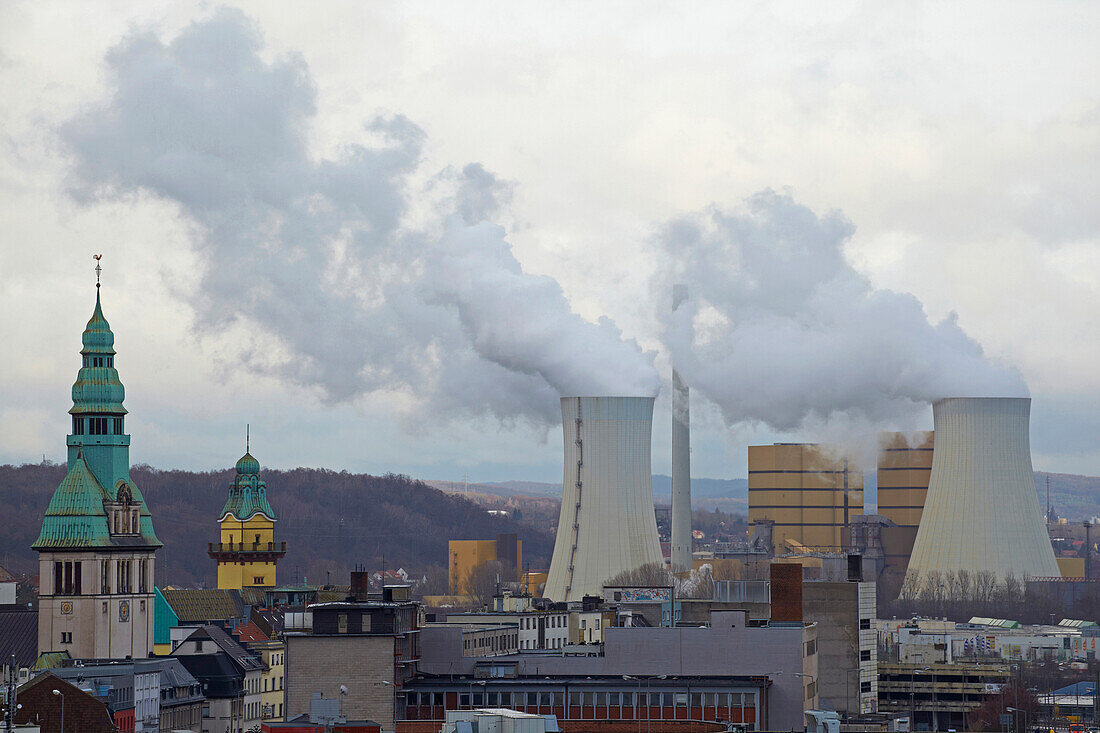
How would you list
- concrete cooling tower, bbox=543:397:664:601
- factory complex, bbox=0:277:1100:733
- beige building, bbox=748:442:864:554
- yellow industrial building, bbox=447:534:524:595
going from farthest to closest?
1. yellow industrial building, bbox=447:534:524:595
2. beige building, bbox=748:442:864:554
3. concrete cooling tower, bbox=543:397:664:601
4. factory complex, bbox=0:277:1100:733

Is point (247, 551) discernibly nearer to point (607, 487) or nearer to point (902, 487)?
point (607, 487)

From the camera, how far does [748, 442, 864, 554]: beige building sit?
155250 mm

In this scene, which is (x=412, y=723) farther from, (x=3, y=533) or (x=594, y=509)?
(x=3, y=533)

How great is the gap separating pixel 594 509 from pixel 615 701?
1914 inches

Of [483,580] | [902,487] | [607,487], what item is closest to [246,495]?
[607,487]

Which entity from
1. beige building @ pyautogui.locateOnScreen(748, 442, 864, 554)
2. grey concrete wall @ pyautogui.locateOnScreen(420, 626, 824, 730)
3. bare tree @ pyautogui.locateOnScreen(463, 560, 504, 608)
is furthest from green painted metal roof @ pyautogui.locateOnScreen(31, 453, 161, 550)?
beige building @ pyautogui.locateOnScreen(748, 442, 864, 554)

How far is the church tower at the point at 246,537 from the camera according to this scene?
4144 inches

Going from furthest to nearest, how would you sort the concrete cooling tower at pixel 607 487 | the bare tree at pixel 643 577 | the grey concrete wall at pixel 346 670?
1. the bare tree at pixel 643 577
2. the concrete cooling tower at pixel 607 487
3. the grey concrete wall at pixel 346 670

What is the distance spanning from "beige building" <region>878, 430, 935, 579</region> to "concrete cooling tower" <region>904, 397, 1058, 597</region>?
34018 mm

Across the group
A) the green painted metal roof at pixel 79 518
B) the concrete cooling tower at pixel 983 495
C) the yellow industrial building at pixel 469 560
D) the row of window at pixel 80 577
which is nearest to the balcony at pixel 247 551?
the concrete cooling tower at pixel 983 495

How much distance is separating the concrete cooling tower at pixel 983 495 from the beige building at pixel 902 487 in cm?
3402

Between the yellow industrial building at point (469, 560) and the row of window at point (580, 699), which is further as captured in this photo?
the yellow industrial building at point (469, 560)

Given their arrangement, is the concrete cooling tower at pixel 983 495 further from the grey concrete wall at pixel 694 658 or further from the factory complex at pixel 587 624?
the grey concrete wall at pixel 694 658

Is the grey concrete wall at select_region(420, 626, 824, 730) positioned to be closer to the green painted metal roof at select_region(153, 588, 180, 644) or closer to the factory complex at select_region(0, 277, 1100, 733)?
the factory complex at select_region(0, 277, 1100, 733)
